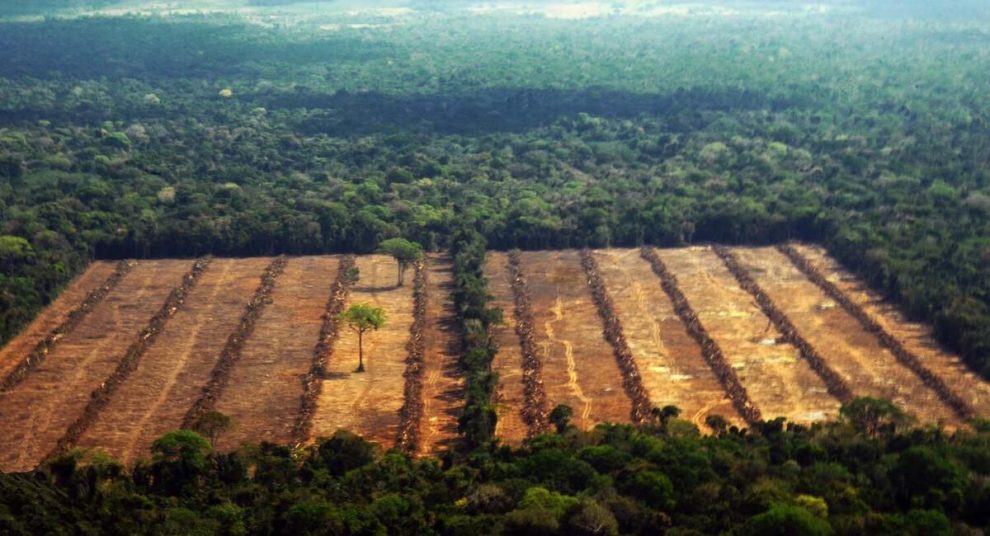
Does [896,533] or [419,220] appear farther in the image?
[419,220]

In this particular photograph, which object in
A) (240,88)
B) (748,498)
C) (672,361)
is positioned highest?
(748,498)

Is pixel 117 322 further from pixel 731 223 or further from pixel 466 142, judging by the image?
pixel 466 142

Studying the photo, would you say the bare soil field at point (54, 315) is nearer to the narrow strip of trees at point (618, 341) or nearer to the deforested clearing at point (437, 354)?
the deforested clearing at point (437, 354)

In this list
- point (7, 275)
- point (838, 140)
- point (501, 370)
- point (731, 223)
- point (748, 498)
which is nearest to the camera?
point (748, 498)

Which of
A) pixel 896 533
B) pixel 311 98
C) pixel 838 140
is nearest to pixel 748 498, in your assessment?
pixel 896 533

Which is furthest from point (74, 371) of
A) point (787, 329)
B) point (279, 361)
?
point (787, 329)

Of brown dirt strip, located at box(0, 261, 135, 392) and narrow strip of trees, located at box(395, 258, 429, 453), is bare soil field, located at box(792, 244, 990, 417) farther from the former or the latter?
brown dirt strip, located at box(0, 261, 135, 392)

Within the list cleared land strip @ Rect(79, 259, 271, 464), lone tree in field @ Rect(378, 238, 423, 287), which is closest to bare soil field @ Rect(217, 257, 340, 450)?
cleared land strip @ Rect(79, 259, 271, 464)
